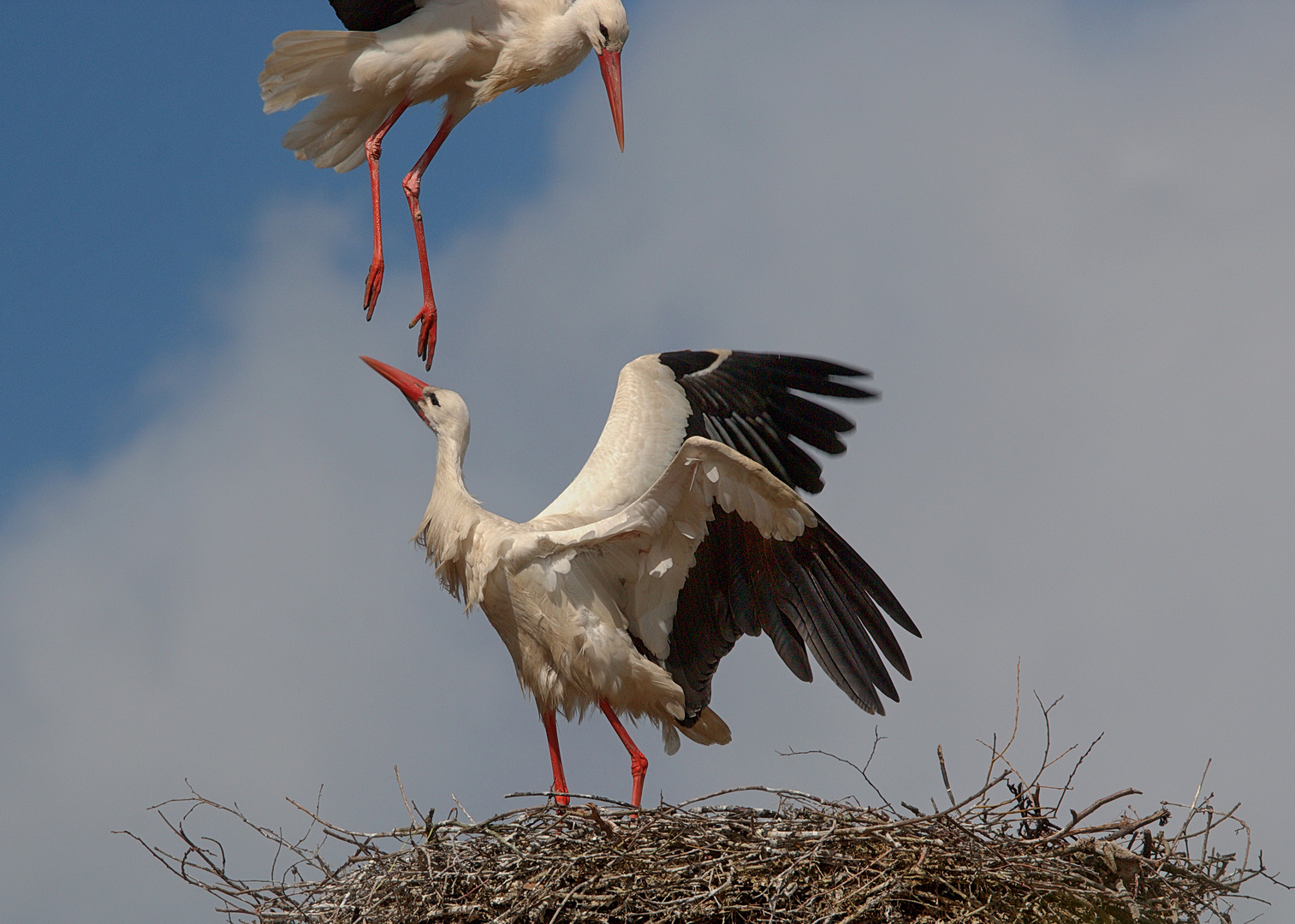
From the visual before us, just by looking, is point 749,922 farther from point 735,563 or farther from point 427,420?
point 427,420

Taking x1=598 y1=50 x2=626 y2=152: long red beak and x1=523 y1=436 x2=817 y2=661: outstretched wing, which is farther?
x1=598 y1=50 x2=626 y2=152: long red beak

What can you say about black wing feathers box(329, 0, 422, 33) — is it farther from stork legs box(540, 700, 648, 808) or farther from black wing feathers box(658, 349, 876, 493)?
stork legs box(540, 700, 648, 808)

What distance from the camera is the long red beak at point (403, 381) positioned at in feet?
20.4

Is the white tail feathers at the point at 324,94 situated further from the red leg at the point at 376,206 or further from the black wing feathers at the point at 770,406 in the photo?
the black wing feathers at the point at 770,406


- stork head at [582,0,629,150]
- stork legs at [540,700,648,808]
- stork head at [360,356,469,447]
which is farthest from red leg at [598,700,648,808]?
stork head at [582,0,629,150]

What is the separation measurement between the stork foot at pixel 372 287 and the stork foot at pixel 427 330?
6.9 inches

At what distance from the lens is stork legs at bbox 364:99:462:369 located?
522 centimetres

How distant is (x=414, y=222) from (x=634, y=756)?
2.07m

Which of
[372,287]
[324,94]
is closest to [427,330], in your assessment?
[372,287]

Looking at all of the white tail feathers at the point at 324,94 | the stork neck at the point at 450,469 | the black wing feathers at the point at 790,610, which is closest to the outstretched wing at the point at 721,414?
the stork neck at the point at 450,469

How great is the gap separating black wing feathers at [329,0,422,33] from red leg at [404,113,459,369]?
419 millimetres

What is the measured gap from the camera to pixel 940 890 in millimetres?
4648

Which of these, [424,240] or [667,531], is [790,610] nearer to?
[667,531]

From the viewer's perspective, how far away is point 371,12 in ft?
19.7
